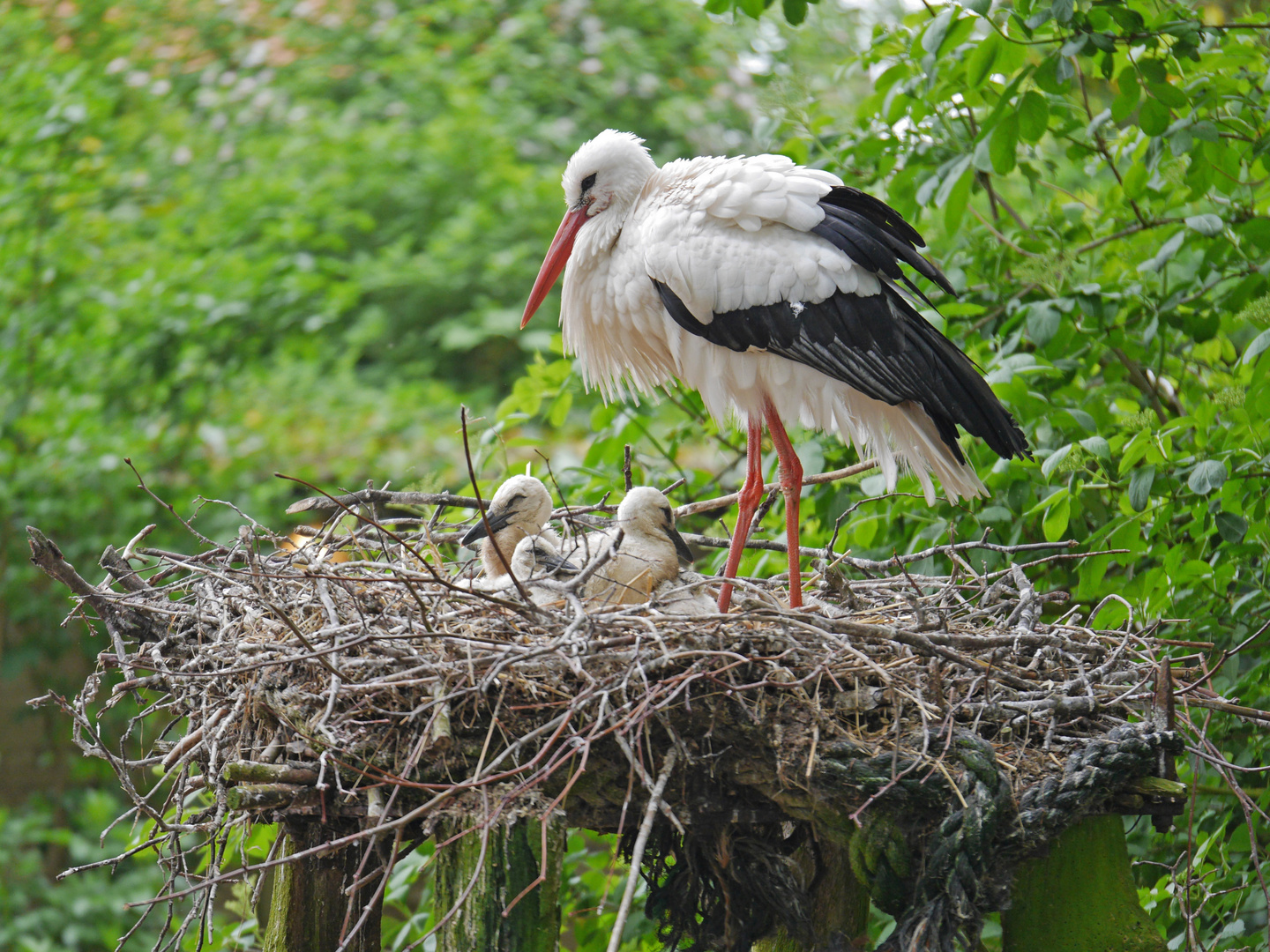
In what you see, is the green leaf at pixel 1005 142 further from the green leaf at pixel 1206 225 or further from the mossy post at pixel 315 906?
the mossy post at pixel 315 906

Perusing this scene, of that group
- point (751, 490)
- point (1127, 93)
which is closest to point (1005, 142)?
point (1127, 93)

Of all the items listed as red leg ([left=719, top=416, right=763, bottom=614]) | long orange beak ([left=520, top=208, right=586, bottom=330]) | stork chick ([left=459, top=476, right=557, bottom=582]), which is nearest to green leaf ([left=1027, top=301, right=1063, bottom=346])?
red leg ([left=719, top=416, right=763, bottom=614])

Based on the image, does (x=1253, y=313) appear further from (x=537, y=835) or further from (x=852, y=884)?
(x=537, y=835)

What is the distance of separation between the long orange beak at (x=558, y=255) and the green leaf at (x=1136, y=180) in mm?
1538

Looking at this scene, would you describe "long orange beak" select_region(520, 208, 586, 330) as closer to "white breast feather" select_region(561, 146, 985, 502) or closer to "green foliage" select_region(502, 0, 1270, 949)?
"white breast feather" select_region(561, 146, 985, 502)

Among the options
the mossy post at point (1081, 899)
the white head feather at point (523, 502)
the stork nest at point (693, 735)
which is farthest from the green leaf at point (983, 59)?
the mossy post at point (1081, 899)

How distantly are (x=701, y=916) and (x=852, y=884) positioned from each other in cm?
32

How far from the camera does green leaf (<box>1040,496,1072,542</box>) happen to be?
280cm

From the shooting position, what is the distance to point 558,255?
3.41m

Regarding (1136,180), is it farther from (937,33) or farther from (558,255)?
(558,255)

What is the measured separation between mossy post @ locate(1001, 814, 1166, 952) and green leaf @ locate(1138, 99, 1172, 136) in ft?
5.68

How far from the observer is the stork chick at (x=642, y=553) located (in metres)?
2.86

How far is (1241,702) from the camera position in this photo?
2.87 metres

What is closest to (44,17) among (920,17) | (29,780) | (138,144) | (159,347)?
(138,144)
